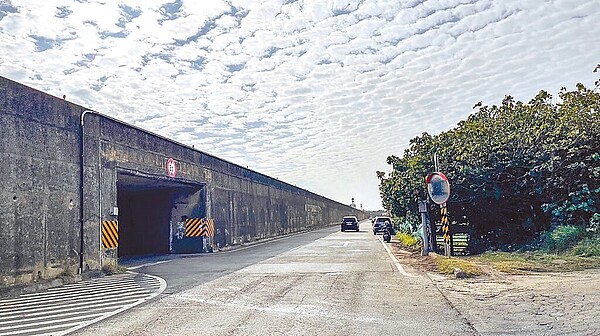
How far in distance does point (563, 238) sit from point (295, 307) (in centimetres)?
965

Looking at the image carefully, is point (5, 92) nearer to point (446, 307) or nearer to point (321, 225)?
point (446, 307)

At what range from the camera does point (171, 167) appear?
22406 mm

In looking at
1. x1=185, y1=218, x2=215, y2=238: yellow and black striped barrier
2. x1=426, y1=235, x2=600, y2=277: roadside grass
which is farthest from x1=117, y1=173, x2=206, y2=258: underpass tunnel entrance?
x1=426, y1=235, x2=600, y2=277: roadside grass

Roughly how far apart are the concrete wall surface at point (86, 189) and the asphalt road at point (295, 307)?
3.30m

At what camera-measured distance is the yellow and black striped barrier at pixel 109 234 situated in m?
16.8

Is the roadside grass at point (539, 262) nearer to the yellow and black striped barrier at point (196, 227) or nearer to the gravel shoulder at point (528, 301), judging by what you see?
the gravel shoulder at point (528, 301)

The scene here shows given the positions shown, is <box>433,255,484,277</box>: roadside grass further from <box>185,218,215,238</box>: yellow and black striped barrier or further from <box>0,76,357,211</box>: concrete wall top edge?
<box>185,218,215,238</box>: yellow and black striped barrier

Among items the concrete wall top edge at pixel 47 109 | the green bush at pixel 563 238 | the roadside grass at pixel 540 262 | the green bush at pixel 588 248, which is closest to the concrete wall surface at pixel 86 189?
the concrete wall top edge at pixel 47 109

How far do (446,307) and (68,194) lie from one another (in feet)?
35.5

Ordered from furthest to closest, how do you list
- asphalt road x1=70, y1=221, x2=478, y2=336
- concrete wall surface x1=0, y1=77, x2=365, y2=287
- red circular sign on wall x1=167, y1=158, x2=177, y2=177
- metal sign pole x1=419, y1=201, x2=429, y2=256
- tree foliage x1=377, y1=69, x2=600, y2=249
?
red circular sign on wall x1=167, y1=158, x2=177, y2=177 < metal sign pole x1=419, y1=201, x2=429, y2=256 < tree foliage x1=377, y1=69, x2=600, y2=249 < concrete wall surface x1=0, y1=77, x2=365, y2=287 < asphalt road x1=70, y1=221, x2=478, y2=336

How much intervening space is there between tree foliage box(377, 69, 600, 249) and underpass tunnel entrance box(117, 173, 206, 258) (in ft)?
35.2

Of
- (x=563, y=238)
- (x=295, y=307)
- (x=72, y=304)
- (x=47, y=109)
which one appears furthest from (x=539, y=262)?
(x=47, y=109)

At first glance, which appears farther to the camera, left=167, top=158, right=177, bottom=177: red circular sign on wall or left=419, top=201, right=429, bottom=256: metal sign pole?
left=167, top=158, right=177, bottom=177: red circular sign on wall

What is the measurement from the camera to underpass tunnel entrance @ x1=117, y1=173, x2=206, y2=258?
26.1m
